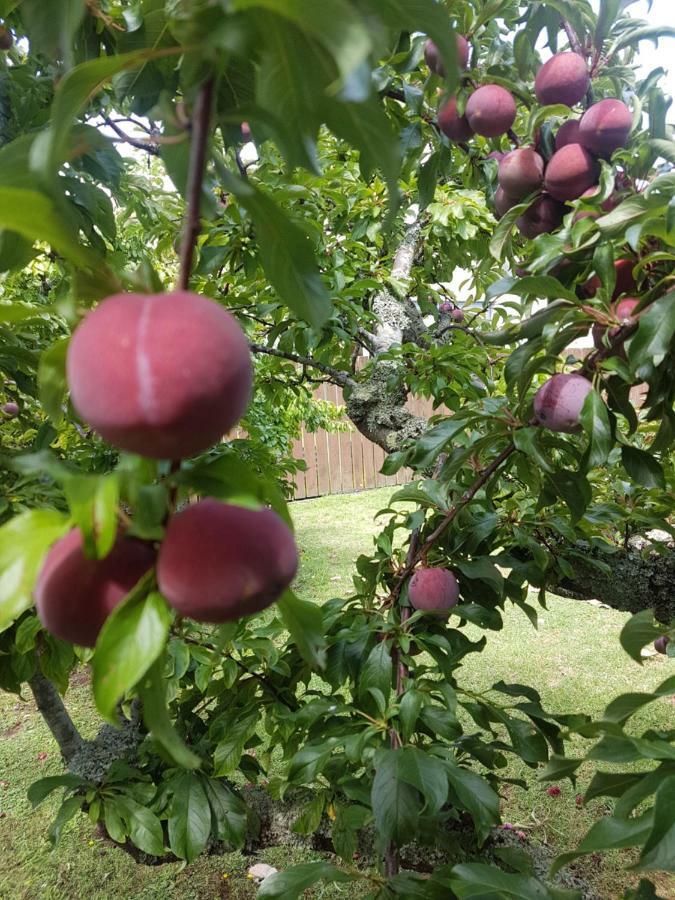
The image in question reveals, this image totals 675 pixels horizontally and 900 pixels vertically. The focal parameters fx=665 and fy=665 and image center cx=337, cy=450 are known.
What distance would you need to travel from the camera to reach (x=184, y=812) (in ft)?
4.24

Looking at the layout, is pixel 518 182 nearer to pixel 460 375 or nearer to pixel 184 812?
pixel 460 375

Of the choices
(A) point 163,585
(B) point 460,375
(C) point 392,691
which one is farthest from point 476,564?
(A) point 163,585

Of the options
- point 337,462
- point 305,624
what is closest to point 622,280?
point 305,624

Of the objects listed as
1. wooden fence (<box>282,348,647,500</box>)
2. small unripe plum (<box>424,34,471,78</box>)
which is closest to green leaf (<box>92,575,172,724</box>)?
small unripe plum (<box>424,34,471,78</box>)

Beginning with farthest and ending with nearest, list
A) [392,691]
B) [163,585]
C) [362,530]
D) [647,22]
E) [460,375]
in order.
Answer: [362,530] → [460,375] → [392,691] → [647,22] → [163,585]

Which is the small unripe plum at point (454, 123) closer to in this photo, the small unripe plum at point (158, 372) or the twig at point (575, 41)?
the twig at point (575, 41)

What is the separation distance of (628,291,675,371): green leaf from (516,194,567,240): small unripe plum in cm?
32

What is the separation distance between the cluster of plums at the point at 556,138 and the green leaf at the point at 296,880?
1039 millimetres

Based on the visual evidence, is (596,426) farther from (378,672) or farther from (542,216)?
(378,672)

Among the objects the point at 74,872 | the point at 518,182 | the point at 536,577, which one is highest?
the point at 518,182

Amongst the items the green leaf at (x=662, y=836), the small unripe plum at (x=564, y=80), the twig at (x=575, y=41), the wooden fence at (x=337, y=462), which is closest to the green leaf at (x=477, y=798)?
the green leaf at (x=662, y=836)

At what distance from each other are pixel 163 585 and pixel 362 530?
5.85 meters

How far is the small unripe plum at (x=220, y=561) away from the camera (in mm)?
343

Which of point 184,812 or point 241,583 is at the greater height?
point 241,583
